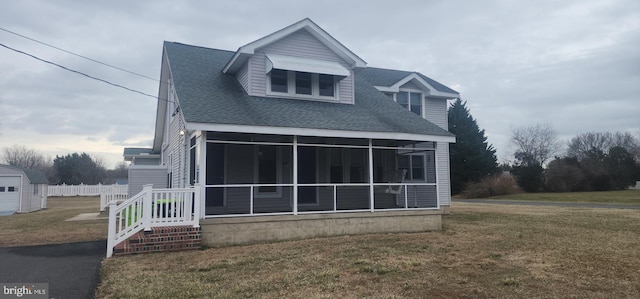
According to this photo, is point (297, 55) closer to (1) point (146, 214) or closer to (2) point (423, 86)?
(1) point (146, 214)

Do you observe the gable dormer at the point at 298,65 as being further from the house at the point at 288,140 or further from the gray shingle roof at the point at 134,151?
the gray shingle roof at the point at 134,151

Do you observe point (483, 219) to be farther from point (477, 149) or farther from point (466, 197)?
point (477, 149)

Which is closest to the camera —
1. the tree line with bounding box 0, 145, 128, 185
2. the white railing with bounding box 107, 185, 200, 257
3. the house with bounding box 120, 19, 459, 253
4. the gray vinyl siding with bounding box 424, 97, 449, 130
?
the white railing with bounding box 107, 185, 200, 257

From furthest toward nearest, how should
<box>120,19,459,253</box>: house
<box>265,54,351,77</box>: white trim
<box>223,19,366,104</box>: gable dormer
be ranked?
<box>223,19,366,104</box>: gable dormer, <box>265,54,351,77</box>: white trim, <box>120,19,459,253</box>: house

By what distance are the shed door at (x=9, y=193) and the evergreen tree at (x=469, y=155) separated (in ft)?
109

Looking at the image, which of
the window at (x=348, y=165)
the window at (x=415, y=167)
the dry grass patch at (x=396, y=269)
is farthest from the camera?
the window at (x=415, y=167)

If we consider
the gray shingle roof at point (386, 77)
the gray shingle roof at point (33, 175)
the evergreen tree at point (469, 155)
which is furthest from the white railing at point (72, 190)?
the evergreen tree at point (469, 155)

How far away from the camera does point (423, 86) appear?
59.4 feet

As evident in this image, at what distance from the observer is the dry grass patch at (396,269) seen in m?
5.70

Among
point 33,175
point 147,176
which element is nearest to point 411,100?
point 147,176

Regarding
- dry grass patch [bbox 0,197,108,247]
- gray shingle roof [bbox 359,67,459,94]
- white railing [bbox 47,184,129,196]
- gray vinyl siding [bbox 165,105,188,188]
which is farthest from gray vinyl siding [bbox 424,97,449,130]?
white railing [bbox 47,184,129,196]

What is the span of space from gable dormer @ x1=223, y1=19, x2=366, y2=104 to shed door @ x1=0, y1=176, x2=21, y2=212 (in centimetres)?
1694

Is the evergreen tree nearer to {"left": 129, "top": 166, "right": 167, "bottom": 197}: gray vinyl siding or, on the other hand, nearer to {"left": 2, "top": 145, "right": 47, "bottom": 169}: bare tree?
{"left": 129, "top": 166, "right": 167, "bottom": 197}: gray vinyl siding

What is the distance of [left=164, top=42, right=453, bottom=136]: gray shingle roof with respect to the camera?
1023cm
